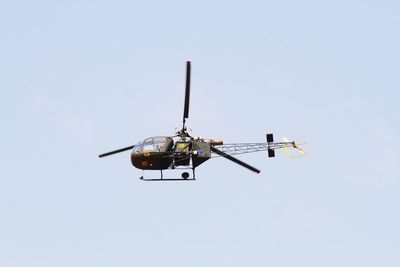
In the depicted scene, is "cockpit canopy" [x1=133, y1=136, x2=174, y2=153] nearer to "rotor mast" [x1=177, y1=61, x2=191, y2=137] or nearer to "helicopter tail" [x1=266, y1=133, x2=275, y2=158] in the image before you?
"rotor mast" [x1=177, y1=61, x2=191, y2=137]

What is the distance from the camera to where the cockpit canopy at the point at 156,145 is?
59.1 meters

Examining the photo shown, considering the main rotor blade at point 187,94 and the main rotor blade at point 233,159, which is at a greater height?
the main rotor blade at point 187,94

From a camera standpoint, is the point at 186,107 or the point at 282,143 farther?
Result: the point at 282,143

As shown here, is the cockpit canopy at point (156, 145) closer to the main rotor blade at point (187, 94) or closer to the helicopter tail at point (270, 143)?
the main rotor blade at point (187, 94)

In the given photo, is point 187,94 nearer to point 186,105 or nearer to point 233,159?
point 186,105

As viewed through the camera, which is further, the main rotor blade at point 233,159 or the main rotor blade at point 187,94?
the main rotor blade at point 233,159

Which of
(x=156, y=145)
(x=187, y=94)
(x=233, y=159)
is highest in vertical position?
(x=187, y=94)

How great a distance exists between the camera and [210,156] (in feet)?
196

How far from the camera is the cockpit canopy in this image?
194 feet

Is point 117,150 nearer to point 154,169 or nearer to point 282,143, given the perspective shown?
point 154,169

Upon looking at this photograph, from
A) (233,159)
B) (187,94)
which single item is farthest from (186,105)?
(233,159)

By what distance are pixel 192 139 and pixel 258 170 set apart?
19.1 ft

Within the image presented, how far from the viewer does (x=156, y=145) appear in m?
59.3

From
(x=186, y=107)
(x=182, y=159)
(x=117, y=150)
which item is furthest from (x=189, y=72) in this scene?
(x=117, y=150)
